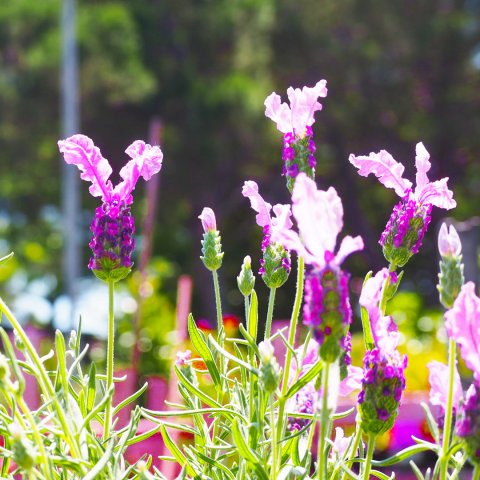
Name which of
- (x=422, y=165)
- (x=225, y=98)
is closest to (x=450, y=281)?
(x=422, y=165)

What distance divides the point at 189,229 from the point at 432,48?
147 inches

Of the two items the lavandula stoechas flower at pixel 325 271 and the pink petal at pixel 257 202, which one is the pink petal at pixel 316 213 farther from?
the pink petal at pixel 257 202

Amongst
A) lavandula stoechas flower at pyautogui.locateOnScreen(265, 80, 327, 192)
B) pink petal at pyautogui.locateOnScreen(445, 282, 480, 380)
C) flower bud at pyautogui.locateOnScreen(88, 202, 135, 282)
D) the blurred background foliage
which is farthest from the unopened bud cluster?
the blurred background foliage

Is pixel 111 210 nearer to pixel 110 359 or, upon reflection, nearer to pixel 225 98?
pixel 110 359

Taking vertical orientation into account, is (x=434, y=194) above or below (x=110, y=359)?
above

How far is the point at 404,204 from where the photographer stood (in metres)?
0.77

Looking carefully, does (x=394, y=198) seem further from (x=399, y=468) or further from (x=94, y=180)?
(x=94, y=180)

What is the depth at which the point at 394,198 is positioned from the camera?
12.8 meters

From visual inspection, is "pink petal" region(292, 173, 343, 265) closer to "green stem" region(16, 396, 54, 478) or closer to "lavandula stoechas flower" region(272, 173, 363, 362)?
"lavandula stoechas flower" region(272, 173, 363, 362)

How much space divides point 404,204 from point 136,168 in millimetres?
214

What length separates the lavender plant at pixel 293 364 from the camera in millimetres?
535

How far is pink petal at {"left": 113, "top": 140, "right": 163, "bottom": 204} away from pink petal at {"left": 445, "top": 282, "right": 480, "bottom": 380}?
263 mm

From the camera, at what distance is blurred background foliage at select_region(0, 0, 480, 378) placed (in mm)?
10812

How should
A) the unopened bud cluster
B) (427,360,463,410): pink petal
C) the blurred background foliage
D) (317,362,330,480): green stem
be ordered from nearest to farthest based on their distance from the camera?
1. (317,362,330,480): green stem
2. (427,360,463,410): pink petal
3. the unopened bud cluster
4. the blurred background foliage
